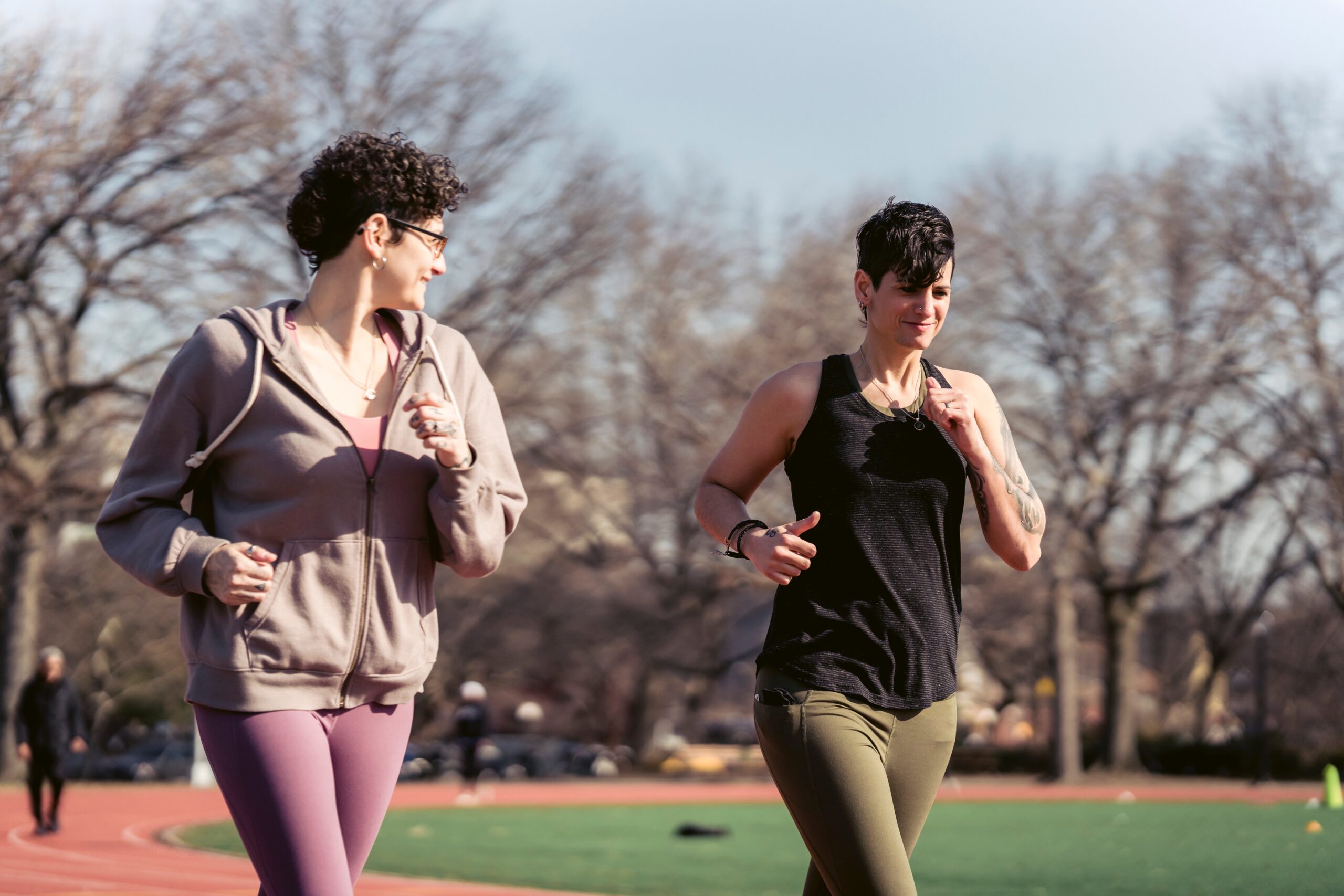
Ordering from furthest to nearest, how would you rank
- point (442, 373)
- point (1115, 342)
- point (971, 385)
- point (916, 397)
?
point (1115, 342)
point (971, 385)
point (916, 397)
point (442, 373)

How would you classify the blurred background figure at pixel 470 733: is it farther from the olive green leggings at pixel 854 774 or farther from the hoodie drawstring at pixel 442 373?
the hoodie drawstring at pixel 442 373

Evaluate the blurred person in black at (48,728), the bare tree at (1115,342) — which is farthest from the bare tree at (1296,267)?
the blurred person in black at (48,728)

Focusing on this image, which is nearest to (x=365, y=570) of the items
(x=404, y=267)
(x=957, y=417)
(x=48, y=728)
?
(x=404, y=267)

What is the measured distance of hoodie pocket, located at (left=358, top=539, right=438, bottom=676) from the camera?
3098 mm

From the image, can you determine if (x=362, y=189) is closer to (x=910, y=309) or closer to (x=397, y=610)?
(x=397, y=610)

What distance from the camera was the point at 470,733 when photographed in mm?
25281

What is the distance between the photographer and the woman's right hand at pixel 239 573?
296 centimetres

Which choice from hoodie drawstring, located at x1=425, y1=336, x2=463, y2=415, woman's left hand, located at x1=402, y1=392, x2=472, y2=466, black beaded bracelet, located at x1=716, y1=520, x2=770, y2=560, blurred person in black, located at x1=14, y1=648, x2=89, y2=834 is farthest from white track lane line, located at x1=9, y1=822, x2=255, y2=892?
woman's left hand, located at x1=402, y1=392, x2=472, y2=466

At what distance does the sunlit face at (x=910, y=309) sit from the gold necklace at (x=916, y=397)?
0.09m

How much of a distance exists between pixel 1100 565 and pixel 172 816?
2127 centimetres

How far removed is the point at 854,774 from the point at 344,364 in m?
1.41

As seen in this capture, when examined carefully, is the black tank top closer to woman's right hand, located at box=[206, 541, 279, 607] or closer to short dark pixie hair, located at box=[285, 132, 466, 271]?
short dark pixie hair, located at box=[285, 132, 466, 271]

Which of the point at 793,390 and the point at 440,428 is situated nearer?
the point at 440,428

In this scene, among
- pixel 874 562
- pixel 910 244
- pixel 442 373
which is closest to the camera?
pixel 442 373
